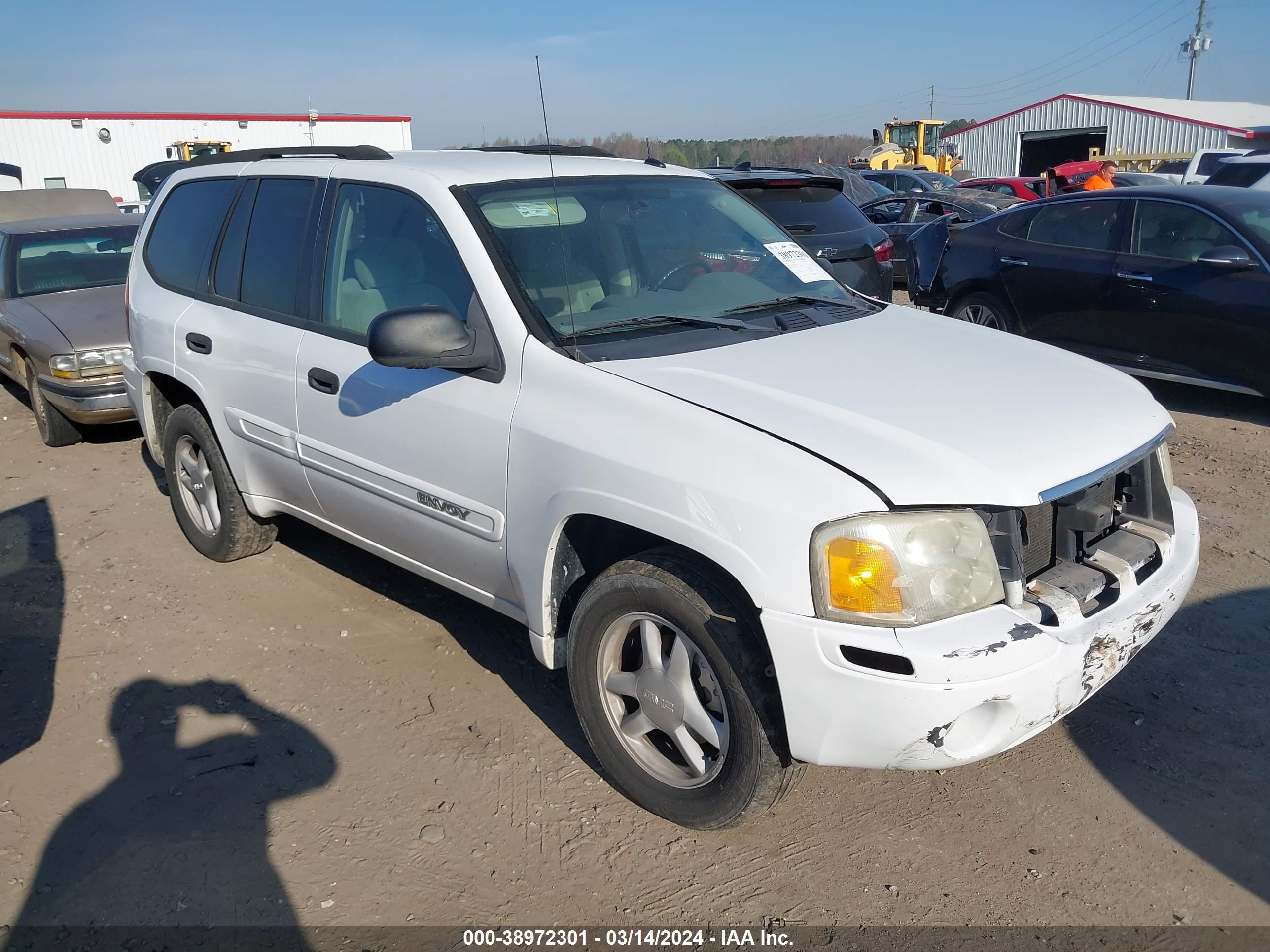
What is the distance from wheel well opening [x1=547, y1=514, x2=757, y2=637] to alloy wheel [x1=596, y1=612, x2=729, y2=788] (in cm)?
20

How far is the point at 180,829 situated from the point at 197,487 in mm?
2277

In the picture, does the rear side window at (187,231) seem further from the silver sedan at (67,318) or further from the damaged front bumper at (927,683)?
the damaged front bumper at (927,683)

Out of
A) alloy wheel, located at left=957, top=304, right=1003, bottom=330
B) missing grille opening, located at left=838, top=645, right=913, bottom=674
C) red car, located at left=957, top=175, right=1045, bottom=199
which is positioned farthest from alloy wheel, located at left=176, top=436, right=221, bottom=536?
red car, located at left=957, top=175, right=1045, bottom=199

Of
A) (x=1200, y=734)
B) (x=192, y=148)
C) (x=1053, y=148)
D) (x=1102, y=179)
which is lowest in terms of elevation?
(x=1053, y=148)

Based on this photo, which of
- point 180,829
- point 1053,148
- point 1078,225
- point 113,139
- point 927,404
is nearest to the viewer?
point 927,404

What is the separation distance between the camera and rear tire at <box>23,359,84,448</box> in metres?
7.44

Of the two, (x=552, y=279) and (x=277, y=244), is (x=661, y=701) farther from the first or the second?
(x=277, y=244)

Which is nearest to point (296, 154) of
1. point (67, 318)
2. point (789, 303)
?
point (789, 303)

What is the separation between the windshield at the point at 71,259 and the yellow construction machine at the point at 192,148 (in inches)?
814

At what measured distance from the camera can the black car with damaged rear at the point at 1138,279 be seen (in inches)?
257

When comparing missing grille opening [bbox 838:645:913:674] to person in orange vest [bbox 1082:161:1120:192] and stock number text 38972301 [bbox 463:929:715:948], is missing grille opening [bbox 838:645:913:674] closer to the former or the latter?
stock number text 38972301 [bbox 463:929:715:948]

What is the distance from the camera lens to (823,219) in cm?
785

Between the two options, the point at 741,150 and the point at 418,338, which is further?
the point at 741,150

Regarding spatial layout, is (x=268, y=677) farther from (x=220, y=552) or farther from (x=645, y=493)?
(x=645, y=493)
